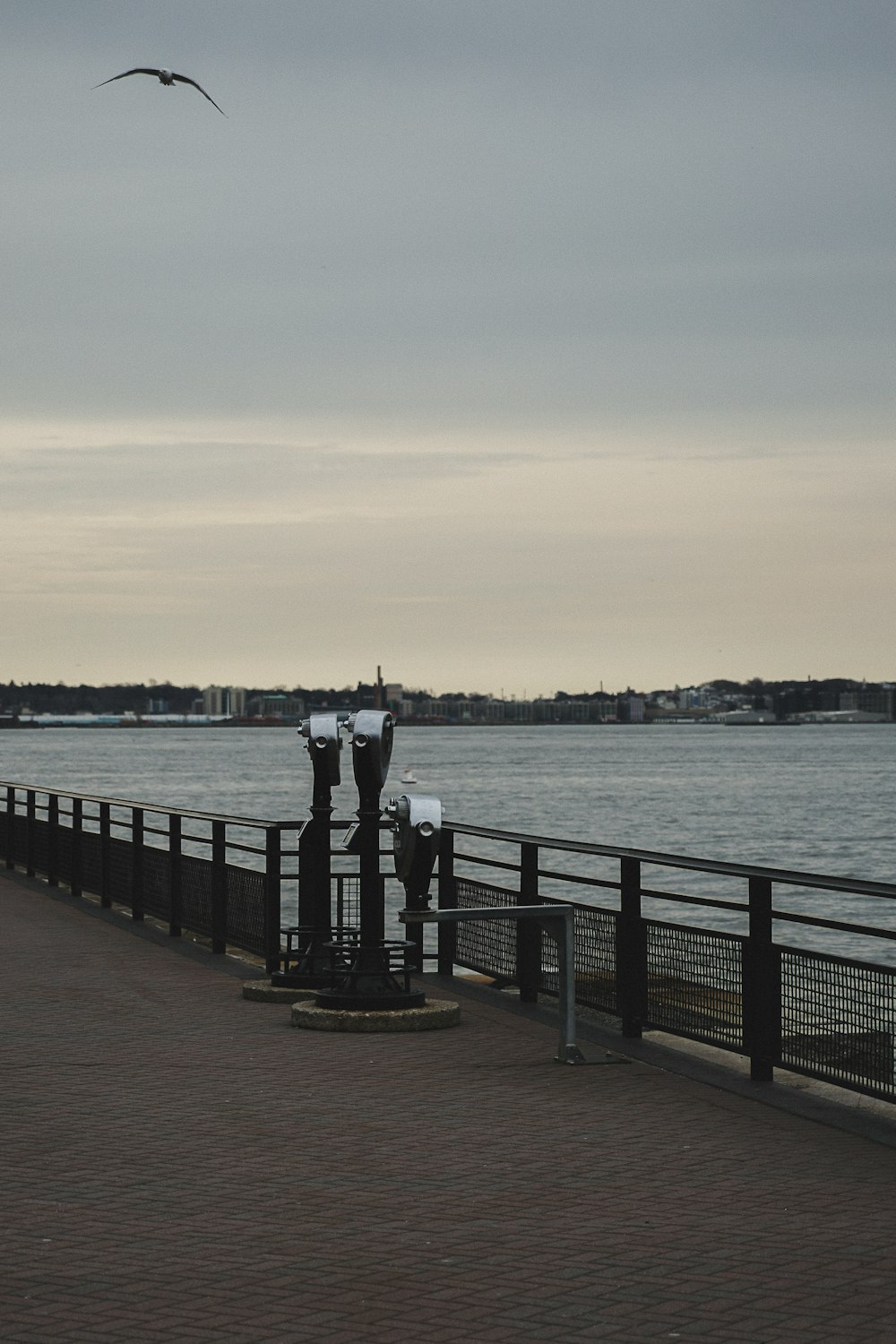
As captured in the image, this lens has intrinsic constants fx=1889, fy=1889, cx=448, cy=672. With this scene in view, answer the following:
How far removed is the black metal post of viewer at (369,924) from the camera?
11273mm

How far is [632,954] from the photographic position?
10805mm

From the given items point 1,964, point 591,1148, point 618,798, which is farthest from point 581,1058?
point 618,798

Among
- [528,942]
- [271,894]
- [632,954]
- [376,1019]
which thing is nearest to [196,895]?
[271,894]

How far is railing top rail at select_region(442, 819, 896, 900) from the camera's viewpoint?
859cm

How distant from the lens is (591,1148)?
791 cm

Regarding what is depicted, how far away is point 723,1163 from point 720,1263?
1483mm

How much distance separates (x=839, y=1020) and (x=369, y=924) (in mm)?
3532

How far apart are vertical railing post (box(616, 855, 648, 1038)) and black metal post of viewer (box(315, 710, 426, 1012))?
4.22 feet

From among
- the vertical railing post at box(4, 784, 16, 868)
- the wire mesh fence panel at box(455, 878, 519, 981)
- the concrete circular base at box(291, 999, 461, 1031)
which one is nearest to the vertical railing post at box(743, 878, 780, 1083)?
the concrete circular base at box(291, 999, 461, 1031)

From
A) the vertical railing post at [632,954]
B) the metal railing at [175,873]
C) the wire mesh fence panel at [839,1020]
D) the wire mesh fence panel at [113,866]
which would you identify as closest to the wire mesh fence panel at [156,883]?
the metal railing at [175,873]

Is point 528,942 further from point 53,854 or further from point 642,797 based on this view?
point 642,797

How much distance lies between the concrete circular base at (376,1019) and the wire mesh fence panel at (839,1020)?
2.36m

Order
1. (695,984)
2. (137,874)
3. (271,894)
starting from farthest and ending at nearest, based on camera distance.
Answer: (137,874) < (271,894) < (695,984)

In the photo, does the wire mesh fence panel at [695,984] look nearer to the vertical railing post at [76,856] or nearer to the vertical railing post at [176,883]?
the vertical railing post at [176,883]
